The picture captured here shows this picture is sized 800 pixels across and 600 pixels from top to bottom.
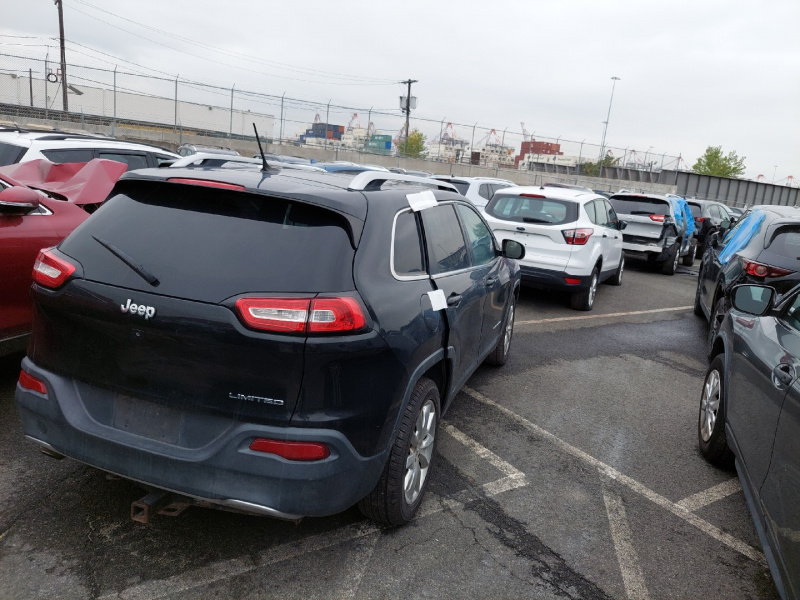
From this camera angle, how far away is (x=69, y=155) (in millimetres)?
7188

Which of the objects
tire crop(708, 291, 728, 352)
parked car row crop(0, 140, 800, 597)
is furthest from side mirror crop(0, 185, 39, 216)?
tire crop(708, 291, 728, 352)

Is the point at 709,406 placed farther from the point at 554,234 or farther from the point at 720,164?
the point at 720,164

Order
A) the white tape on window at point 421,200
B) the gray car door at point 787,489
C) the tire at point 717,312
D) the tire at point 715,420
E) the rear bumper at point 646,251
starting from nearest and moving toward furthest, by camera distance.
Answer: the gray car door at point 787,489, the white tape on window at point 421,200, the tire at point 715,420, the tire at point 717,312, the rear bumper at point 646,251

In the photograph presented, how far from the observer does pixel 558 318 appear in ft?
28.3

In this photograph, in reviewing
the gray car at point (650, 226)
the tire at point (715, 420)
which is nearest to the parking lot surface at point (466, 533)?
the tire at point (715, 420)

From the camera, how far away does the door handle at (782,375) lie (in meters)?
2.72

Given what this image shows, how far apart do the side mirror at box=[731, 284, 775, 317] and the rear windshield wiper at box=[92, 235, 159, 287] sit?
3.15 meters

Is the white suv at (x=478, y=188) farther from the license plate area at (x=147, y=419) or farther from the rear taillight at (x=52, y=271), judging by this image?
the license plate area at (x=147, y=419)

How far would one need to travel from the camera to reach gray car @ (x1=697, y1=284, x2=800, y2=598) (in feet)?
8.12

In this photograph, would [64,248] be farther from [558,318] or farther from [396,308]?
[558,318]

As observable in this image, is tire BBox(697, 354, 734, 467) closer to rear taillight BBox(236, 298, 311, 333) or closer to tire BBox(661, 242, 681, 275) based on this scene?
rear taillight BBox(236, 298, 311, 333)

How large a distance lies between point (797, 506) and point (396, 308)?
1.73 meters

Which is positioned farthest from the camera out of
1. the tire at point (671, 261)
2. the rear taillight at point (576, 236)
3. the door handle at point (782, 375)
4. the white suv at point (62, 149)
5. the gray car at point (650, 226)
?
the tire at point (671, 261)

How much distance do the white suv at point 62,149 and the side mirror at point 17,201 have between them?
9.34 ft
